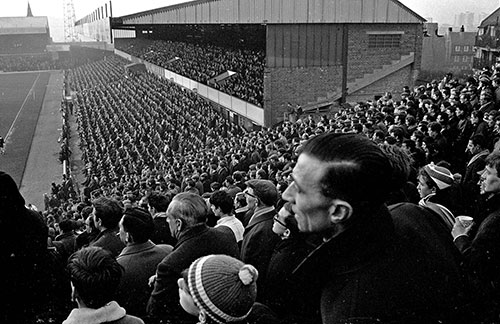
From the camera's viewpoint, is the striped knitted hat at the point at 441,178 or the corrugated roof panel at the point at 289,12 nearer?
the striped knitted hat at the point at 441,178

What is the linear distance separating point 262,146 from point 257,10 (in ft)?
33.4

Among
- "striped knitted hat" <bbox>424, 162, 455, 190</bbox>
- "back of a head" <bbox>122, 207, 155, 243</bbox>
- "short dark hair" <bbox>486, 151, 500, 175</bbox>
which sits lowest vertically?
"back of a head" <bbox>122, 207, 155, 243</bbox>

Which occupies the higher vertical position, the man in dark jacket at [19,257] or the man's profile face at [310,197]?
the man's profile face at [310,197]

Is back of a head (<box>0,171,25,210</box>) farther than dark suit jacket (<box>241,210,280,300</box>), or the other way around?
dark suit jacket (<box>241,210,280,300</box>)

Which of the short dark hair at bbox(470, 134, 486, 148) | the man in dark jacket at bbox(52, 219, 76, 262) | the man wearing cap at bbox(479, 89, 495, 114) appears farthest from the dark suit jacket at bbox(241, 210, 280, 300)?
the man wearing cap at bbox(479, 89, 495, 114)

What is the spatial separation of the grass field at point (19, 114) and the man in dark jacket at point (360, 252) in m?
23.0

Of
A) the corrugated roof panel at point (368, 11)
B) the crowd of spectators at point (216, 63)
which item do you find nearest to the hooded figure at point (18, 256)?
the crowd of spectators at point (216, 63)

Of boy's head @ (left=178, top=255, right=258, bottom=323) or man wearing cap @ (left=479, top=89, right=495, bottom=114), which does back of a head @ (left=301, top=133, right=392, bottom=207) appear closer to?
boy's head @ (left=178, top=255, right=258, bottom=323)

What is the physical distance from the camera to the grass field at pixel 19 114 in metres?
26.5

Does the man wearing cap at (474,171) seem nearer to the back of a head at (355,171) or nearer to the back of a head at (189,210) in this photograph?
the back of a head at (189,210)

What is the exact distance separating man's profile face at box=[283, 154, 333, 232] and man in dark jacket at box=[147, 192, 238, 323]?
162 cm

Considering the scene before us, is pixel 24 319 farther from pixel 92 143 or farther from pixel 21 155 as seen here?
pixel 21 155

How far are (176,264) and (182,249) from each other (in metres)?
0.12

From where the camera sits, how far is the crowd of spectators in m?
26.2
